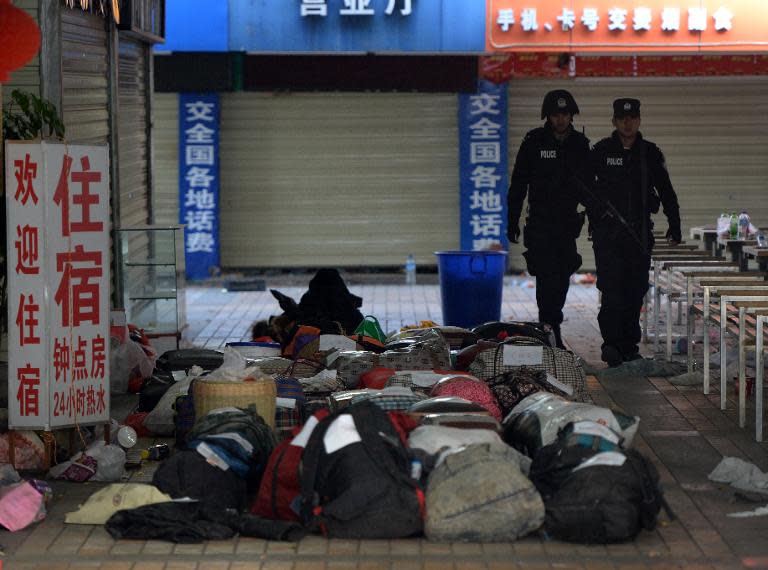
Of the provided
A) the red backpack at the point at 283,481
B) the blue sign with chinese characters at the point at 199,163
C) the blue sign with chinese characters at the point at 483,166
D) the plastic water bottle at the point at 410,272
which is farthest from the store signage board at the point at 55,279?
the blue sign with chinese characters at the point at 483,166

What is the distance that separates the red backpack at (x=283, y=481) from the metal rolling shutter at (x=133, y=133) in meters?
6.81

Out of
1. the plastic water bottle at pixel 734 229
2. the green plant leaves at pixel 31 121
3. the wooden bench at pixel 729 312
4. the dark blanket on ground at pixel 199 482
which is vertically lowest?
the dark blanket on ground at pixel 199 482

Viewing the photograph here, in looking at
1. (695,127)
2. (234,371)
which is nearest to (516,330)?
(234,371)

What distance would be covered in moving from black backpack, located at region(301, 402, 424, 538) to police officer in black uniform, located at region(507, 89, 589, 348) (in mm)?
5697

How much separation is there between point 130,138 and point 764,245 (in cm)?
646

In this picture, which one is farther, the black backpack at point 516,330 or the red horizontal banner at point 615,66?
the red horizontal banner at point 615,66

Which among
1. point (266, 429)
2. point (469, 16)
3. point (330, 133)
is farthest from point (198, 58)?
point (266, 429)

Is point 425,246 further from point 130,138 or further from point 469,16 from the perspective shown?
point 130,138

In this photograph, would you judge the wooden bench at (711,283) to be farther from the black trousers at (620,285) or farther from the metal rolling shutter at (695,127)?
the metal rolling shutter at (695,127)

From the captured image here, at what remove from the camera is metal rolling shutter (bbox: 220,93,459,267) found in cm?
1881

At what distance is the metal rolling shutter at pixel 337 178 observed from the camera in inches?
741

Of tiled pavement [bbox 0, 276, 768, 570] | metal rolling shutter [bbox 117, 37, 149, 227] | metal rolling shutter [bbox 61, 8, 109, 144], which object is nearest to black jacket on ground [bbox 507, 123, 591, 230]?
metal rolling shutter [bbox 61, 8, 109, 144]

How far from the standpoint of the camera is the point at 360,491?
651 centimetres

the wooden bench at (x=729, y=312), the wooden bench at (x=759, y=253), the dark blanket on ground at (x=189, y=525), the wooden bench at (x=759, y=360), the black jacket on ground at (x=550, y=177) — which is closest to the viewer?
the dark blanket on ground at (x=189, y=525)
